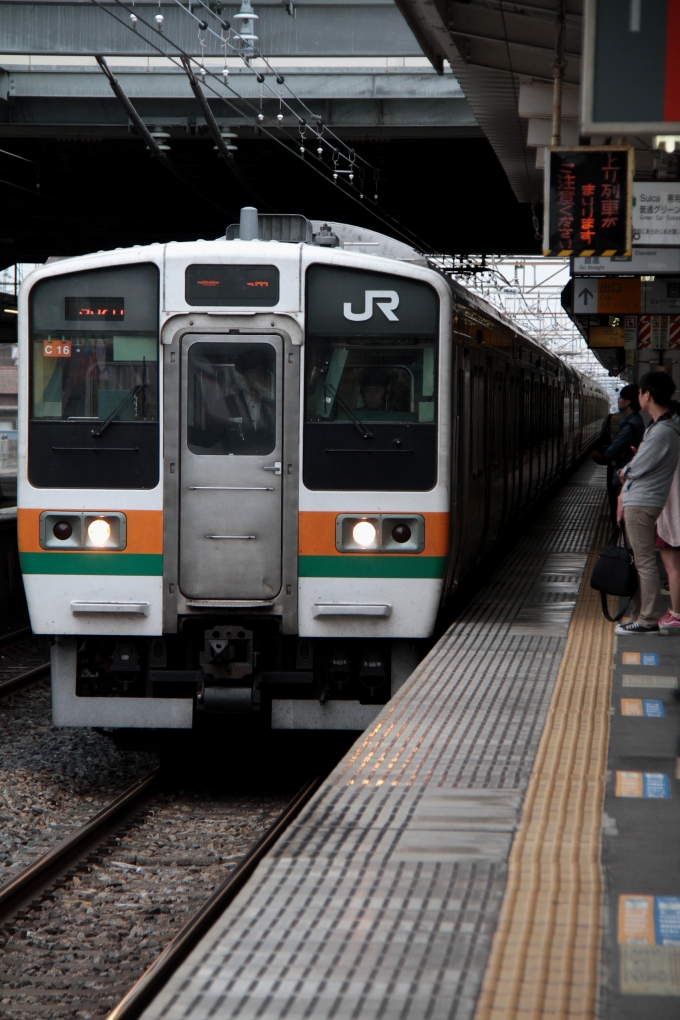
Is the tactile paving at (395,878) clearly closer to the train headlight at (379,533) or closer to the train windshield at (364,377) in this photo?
the train headlight at (379,533)

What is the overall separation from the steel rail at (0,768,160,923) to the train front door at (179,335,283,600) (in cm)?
121

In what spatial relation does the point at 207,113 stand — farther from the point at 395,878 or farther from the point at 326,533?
the point at 395,878

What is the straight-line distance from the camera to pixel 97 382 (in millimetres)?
6887

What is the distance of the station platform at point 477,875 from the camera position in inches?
112

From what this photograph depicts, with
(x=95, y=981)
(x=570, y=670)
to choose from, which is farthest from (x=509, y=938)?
(x=570, y=670)

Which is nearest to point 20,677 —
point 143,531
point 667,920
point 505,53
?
point 143,531

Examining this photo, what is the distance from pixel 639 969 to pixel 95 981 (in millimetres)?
2471

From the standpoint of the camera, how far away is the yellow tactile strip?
2.85 metres

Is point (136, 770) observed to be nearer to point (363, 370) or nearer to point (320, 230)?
point (363, 370)

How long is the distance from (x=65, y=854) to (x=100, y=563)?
156cm

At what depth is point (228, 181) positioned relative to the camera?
19.3 metres

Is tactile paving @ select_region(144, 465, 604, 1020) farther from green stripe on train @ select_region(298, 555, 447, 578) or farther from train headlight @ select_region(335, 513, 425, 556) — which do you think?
train headlight @ select_region(335, 513, 425, 556)

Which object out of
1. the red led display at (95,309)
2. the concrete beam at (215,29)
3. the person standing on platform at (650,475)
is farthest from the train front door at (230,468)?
the concrete beam at (215,29)

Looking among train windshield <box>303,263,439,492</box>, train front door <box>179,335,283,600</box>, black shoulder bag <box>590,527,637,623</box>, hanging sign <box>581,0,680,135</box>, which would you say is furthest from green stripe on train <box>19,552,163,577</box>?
hanging sign <box>581,0,680,135</box>
